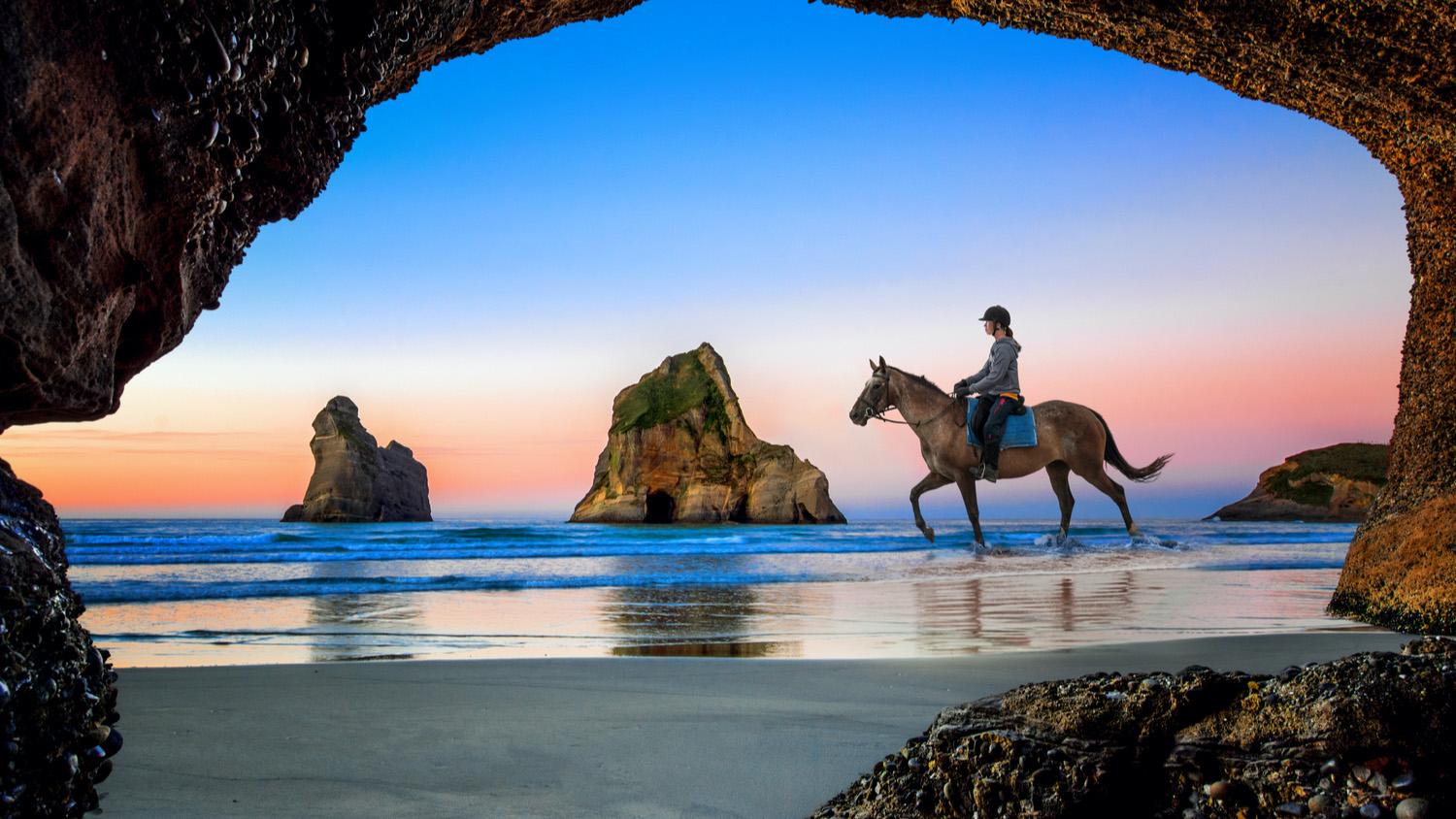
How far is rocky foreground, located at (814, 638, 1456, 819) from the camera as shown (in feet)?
3.65

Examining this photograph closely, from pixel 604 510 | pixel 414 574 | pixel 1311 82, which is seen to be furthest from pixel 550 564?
pixel 604 510

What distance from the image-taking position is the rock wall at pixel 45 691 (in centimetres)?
90

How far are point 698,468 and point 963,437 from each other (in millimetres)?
25363

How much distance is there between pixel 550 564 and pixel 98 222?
9297mm

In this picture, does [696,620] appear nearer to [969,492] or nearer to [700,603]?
[700,603]

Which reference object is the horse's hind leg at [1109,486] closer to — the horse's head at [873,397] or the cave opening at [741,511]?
the horse's head at [873,397]

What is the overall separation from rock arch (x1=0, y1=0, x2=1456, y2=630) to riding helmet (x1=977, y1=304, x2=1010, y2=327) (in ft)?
23.8

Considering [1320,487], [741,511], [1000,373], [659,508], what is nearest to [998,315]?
[1000,373]

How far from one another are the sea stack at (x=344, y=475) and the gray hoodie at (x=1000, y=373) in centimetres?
2939

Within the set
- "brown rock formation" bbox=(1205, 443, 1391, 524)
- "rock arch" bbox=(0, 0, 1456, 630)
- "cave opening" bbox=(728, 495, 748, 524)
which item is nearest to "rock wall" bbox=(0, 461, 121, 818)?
"rock arch" bbox=(0, 0, 1456, 630)

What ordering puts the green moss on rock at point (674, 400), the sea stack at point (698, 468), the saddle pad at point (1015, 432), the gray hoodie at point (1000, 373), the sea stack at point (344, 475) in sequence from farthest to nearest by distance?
the green moss on rock at point (674, 400) → the sea stack at point (698, 468) → the sea stack at point (344, 475) → the saddle pad at point (1015, 432) → the gray hoodie at point (1000, 373)

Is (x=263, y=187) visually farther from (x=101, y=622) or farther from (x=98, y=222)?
(x=101, y=622)

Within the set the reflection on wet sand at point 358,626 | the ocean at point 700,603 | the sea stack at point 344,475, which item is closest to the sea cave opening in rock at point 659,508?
the sea stack at point 344,475

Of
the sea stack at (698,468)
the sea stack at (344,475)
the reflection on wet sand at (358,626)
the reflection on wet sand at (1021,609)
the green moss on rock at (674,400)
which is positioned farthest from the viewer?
the green moss on rock at (674,400)
